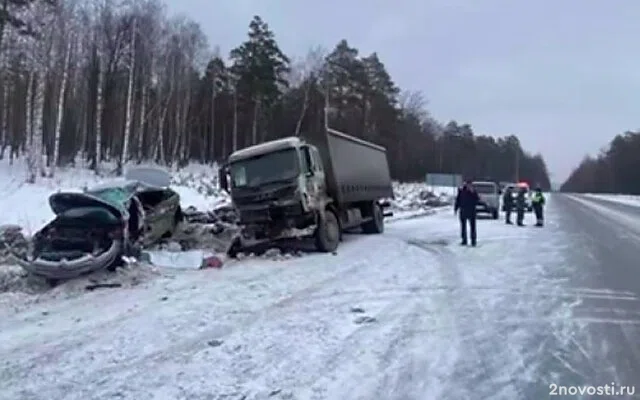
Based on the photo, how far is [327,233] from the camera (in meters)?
15.2

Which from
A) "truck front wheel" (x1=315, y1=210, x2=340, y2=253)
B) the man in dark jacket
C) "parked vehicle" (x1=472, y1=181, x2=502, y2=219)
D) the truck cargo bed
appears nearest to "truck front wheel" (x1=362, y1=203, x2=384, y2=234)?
the truck cargo bed

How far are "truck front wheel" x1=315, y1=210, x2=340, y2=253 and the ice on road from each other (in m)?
3.09

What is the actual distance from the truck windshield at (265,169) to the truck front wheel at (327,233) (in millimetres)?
1439

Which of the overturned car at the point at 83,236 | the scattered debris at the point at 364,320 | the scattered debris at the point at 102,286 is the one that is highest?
the overturned car at the point at 83,236

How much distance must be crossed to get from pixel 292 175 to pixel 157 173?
491 centimetres

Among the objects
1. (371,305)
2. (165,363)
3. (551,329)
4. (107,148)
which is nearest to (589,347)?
(551,329)

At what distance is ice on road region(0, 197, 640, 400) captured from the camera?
5234 millimetres

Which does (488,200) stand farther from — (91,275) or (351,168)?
(91,275)

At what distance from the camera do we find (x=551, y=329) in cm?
720

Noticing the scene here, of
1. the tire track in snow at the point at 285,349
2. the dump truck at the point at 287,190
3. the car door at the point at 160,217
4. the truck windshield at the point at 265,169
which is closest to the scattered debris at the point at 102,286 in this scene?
the tire track in snow at the point at 285,349

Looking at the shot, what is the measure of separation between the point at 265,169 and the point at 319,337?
862 cm

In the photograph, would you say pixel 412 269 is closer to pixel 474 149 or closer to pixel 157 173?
pixel 157 173

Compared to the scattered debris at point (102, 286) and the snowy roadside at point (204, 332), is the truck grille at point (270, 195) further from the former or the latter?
the scattered debris at point (102, 286)

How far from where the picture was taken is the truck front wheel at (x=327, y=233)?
15.0 meters
